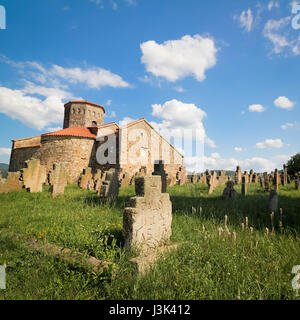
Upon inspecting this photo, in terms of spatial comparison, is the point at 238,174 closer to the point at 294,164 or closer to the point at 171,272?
the point at 171,272

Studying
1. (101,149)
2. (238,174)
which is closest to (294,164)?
(238,174)

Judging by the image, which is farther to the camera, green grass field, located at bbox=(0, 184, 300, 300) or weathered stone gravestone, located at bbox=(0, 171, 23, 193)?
weathered stone gravestone, located at bbox=(0, 171, 23, 193)

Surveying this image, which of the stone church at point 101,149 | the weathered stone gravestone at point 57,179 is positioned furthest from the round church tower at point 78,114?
the weathered stone gravestone at point 57,179

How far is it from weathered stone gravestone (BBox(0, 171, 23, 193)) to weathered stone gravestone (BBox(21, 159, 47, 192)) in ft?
1.98

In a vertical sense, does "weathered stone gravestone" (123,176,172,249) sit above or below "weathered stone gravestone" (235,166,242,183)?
below

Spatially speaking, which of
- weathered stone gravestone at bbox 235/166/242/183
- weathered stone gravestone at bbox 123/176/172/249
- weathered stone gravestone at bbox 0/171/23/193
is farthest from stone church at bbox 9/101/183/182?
weathered stone gravestone at bbox 123/176/172/249

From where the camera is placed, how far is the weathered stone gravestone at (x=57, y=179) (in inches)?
336

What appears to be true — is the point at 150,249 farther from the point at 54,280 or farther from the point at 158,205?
the point at 54,280

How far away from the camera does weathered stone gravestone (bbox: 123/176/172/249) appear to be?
298 centimetres

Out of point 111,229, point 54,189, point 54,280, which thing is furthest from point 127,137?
point 54,280

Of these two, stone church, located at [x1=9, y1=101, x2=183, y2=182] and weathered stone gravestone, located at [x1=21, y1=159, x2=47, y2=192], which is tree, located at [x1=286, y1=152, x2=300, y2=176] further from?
weathered stone gravestone, located at [x1=21, y1=159, x2=47, y2=192]

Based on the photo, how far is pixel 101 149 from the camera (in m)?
23.9

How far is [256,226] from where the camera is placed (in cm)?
422
